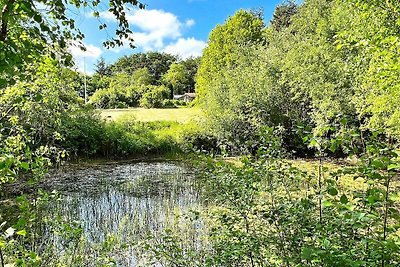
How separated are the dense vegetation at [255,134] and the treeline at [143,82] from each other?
1.23ft

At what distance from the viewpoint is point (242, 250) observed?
3361mm

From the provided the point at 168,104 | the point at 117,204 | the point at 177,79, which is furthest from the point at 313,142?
the point at 177,79

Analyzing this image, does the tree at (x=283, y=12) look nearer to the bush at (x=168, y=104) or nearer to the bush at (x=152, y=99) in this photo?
the bush at (x=168, y=104)

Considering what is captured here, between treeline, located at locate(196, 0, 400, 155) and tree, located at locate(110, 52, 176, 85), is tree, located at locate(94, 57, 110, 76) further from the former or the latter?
treeline, located at locate(196, 0, 400, 155)

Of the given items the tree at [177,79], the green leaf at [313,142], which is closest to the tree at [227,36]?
the green leaf at [313,142]

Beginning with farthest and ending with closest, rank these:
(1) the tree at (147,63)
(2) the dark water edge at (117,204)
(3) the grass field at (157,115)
A: (1) the tree at (147,63) → (3) the grass field at (157,115) → (2) the dark water edge at (117,204)

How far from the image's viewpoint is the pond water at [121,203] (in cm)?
629

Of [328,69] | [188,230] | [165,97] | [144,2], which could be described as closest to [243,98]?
[328,69]

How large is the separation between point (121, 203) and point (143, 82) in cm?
4841

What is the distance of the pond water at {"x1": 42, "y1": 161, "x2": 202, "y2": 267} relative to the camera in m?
6.29

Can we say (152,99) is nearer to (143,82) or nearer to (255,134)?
(143,82)

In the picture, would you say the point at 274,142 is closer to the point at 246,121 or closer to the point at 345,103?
the point at 345,103

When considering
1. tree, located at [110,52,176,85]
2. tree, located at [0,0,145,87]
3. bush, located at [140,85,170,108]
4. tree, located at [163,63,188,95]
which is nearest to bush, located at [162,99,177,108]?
bush, located at [140,85,170,108]

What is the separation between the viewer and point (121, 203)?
9914 mm
